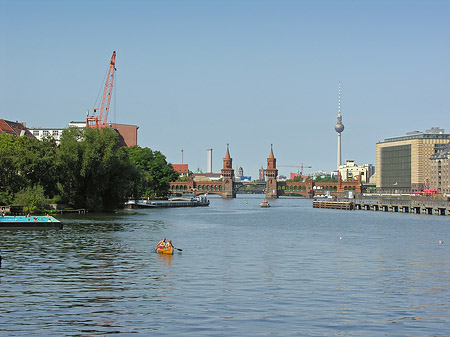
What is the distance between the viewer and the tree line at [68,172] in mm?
100188

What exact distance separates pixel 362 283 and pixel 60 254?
957 inches

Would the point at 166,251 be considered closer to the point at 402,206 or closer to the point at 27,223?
the point at 27,223

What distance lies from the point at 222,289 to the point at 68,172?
7509 cm

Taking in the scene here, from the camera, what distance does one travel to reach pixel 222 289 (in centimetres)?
3622

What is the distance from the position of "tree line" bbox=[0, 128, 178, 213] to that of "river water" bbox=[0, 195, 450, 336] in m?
37.7

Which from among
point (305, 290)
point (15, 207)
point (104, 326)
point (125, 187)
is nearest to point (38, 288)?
point (104, 326)

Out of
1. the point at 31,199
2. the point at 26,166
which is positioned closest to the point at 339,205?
the point at 26,166

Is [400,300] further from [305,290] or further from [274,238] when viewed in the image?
[274,238]

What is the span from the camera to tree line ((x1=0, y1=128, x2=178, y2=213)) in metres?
100

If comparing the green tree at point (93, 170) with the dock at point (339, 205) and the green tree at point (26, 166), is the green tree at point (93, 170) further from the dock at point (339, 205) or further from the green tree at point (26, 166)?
the dock at point (339, 205)

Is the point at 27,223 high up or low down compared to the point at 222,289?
up

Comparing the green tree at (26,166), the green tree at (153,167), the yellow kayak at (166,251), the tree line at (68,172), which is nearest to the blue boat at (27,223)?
the tree line at (68,172)

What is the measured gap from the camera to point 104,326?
1075 inches

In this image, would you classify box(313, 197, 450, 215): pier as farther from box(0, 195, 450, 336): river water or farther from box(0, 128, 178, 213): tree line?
box(0, 195, 450, 336): river water
